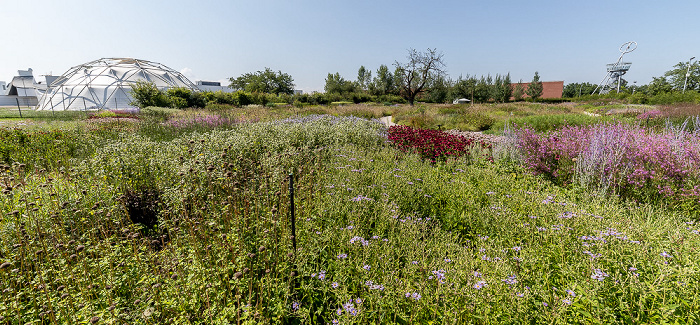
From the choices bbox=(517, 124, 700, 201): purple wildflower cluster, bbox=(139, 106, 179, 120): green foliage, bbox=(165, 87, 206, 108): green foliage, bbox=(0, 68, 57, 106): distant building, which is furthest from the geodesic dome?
bbox=(517, 124, 700, 201): purple wildflower cluster

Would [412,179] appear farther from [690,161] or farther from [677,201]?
[690,161]

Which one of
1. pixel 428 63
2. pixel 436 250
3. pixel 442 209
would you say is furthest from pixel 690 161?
pixel 428 63

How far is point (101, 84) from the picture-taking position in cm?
3388

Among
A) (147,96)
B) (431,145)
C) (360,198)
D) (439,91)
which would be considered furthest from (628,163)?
(439,91)

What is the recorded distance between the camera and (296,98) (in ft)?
125

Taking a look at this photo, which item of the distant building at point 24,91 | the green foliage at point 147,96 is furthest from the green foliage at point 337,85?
the distant building at point 24,91

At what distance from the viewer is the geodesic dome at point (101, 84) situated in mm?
32312

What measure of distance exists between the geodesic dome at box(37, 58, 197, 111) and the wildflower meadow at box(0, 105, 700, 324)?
33.2 m

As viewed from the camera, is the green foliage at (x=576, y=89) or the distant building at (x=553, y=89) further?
the green foliage at (x=576, y=89)

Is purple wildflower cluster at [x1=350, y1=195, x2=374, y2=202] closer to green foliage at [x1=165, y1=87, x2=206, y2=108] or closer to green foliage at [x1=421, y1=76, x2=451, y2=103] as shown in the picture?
green foliage at [x1=165, y1=87, x2=206, y2=108]

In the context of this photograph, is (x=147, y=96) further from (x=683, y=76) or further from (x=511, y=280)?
(x=683, y=76)

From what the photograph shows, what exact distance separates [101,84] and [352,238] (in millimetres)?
45163

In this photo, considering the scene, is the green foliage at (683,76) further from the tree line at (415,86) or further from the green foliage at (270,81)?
the green foliage at (270,81)

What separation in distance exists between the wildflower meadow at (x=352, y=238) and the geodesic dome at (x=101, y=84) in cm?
3316
